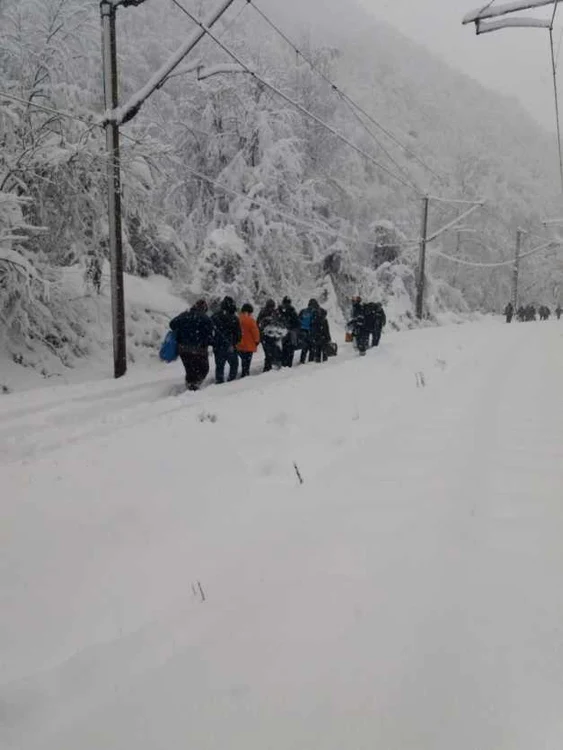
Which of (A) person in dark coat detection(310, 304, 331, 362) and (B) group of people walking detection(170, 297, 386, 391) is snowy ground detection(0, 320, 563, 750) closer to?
(B) group of people walking detection(170, 297, 386, 391)

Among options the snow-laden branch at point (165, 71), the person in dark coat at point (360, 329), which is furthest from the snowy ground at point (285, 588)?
the person in dark coat at point (360, 329)

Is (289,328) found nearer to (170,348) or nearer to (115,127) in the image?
(170,348)

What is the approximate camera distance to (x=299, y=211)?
2234 cm

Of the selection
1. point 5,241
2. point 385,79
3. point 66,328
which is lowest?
point 66,328

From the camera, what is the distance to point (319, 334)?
14055 millimetres

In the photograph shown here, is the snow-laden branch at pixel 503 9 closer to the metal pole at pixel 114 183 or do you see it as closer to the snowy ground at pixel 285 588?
the snowy ground at pixel 285 588

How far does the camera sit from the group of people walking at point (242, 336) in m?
10.1

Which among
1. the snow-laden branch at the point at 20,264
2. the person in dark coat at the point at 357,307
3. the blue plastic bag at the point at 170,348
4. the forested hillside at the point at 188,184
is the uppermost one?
the forested hillside at the point at 188,184

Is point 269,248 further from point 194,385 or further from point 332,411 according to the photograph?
point 332,411

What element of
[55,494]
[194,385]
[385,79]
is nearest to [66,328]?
[194,385]

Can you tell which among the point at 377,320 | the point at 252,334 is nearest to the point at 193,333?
the point at 252,334

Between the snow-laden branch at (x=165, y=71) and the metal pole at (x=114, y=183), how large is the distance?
0.19 m

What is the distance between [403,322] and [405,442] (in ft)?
74.3

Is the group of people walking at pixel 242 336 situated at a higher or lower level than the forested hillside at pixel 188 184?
lower
